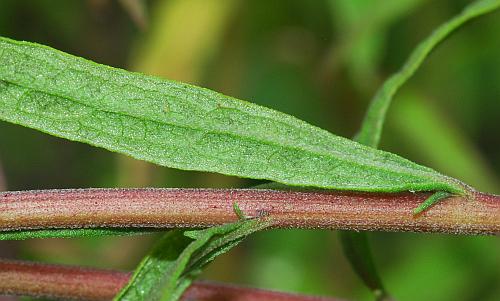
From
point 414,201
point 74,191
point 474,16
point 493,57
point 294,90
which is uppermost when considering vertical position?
point 294,90

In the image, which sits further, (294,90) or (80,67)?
(294,90)

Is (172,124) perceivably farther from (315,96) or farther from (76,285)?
(315,96)

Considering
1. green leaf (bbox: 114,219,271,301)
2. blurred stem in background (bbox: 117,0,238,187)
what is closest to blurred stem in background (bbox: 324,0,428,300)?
blurred stem in background (bbox: 117,0,238,187)

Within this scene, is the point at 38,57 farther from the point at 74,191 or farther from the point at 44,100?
the point at 74,191

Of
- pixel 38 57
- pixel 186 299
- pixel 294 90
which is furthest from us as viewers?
pixel 294 90

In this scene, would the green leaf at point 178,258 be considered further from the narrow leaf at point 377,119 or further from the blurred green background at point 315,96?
the blurred green background at point 315,96

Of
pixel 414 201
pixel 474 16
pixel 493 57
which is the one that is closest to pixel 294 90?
pixel 493 57
